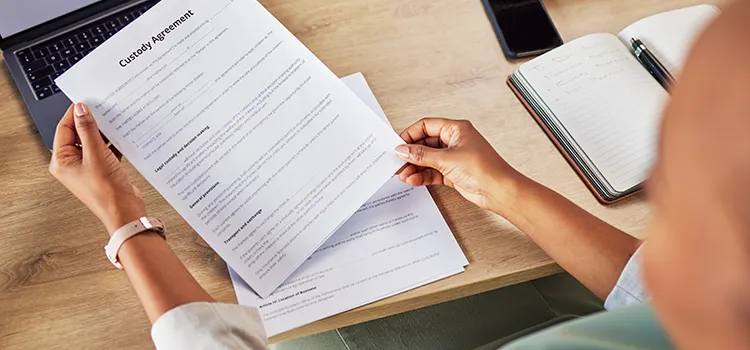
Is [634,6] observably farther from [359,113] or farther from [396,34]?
[359,113]

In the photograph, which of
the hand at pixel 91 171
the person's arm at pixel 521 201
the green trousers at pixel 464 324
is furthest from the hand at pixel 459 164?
the hand at pixel 91 171

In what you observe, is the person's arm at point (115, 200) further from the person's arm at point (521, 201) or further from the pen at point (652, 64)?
the pen at point (652, 64)

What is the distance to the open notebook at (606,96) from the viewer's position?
2.87 ft

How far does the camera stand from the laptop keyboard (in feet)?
2.89

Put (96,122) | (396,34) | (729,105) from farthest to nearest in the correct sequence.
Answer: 1. (396,34)
2. (96,122)
3. (729,105)

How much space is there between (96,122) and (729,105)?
66 centimetres

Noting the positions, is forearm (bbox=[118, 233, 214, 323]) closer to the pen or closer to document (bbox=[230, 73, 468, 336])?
document (bbox=[230, 73, 468, 336])

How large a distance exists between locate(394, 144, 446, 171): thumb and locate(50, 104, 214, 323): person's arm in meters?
0.29

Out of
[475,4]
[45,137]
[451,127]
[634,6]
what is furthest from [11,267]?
[634,6]

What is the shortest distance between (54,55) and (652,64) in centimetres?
82

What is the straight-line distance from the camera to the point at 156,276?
0.73 metres

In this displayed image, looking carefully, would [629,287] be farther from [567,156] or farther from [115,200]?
[115,200]

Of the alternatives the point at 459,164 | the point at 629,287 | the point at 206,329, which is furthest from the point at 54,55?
the point at 629,287

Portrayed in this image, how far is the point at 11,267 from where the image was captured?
0.79 m
